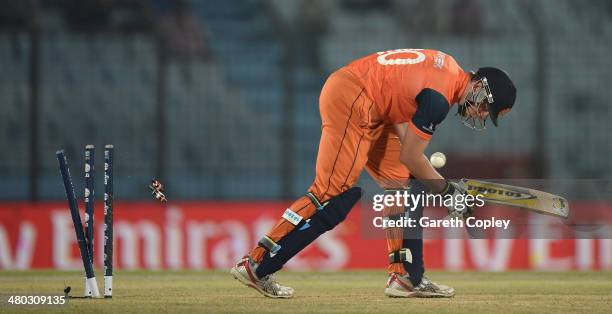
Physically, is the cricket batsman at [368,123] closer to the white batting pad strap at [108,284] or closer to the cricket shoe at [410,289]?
the cricket shoe at [410,289]

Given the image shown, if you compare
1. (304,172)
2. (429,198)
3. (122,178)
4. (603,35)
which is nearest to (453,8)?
(603,35)

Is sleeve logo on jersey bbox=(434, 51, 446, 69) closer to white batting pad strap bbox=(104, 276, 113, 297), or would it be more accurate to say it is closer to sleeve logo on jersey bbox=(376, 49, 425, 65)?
sleeve logo on jersey bbox=(376, 49, 425, 65)

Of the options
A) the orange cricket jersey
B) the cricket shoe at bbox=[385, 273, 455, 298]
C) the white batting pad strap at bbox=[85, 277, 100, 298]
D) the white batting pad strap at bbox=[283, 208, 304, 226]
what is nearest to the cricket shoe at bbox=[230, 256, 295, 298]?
the white batting pad strap at bbox=[283, 208, 304, 226]

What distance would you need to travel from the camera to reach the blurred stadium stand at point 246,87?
14844mm

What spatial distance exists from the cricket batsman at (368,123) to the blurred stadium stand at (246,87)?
287 inches

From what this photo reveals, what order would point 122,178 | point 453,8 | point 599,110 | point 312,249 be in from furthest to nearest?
point 453,8 < point 599,110 < point 122,178 < point 312,249

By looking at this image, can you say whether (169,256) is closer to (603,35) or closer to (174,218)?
(174,218)

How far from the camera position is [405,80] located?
23.7 ft

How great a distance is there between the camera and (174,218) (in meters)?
13.0

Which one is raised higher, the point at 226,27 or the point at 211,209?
the point at 226,27

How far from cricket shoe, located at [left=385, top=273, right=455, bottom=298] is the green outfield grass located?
0.39ft

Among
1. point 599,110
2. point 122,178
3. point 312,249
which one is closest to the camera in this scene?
point 312,249

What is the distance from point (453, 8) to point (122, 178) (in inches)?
199

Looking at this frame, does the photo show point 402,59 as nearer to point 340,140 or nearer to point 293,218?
point 340,140
